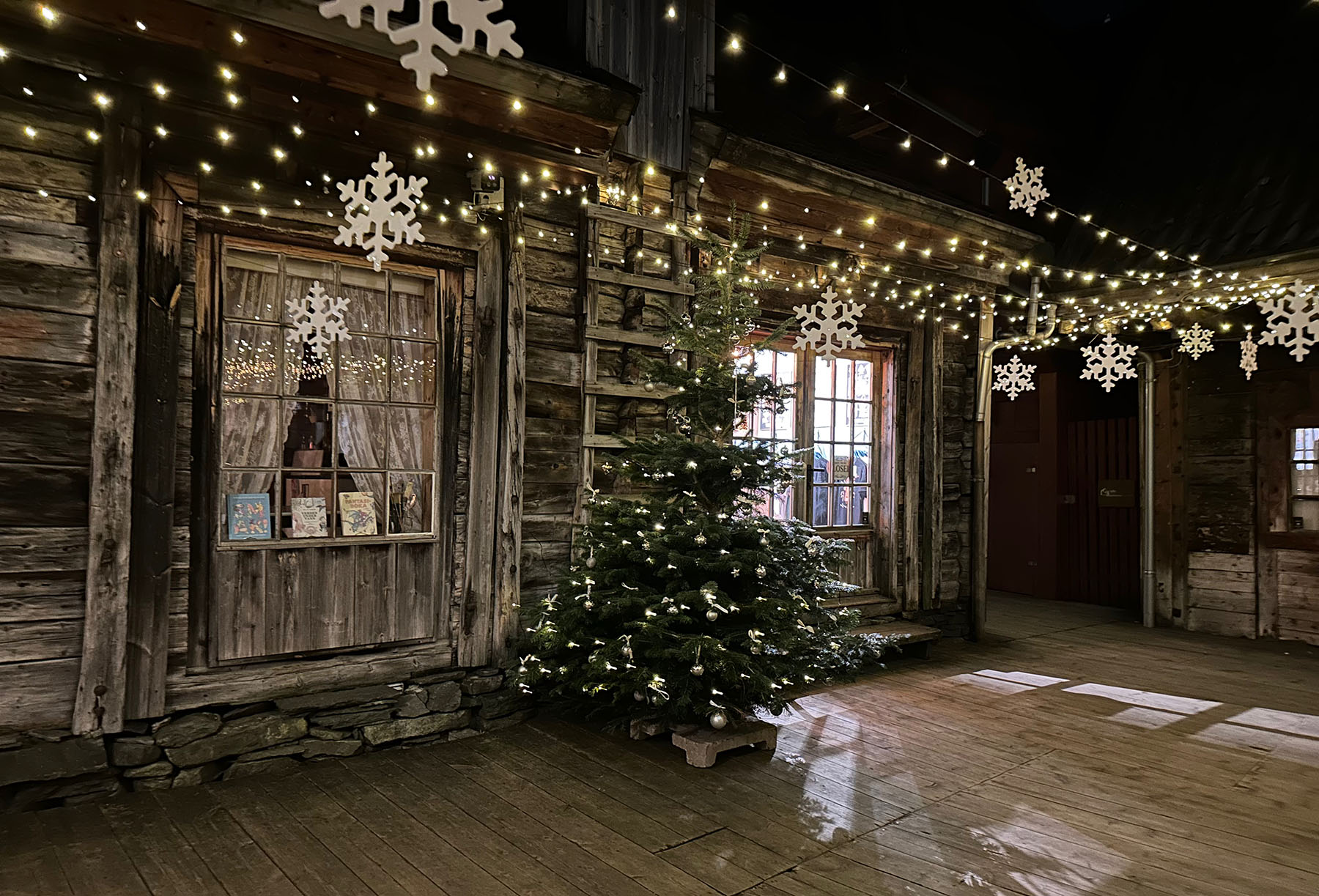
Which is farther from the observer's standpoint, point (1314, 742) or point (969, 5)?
point (969, 5)

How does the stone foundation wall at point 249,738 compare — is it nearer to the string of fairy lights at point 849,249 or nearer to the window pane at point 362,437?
the window pane at point 362,437

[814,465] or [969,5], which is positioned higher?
[969,5]

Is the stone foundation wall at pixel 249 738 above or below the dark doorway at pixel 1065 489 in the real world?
below

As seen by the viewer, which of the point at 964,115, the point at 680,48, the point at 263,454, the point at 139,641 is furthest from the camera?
the point at 964,115

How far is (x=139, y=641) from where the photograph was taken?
127 inches

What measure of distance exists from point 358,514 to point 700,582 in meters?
1.76

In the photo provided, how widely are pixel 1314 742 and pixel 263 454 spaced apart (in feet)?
18.5

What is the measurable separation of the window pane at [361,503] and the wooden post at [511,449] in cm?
62

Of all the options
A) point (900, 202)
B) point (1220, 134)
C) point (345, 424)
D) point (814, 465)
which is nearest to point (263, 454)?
point (345, 424)

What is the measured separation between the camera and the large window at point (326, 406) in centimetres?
359

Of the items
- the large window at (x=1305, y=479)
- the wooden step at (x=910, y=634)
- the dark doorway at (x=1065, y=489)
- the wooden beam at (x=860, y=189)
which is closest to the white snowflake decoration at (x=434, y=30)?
the wooden beam at (x=860, y=189)

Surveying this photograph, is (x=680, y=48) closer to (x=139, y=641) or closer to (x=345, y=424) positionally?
(x=345, y=424)

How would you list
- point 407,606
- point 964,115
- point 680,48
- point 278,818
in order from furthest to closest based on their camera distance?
point 964,115, point 680,48, point 407,606, point 278,818

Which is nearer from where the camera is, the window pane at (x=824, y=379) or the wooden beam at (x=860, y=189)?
the wooden beam at (x=860, y=189)
